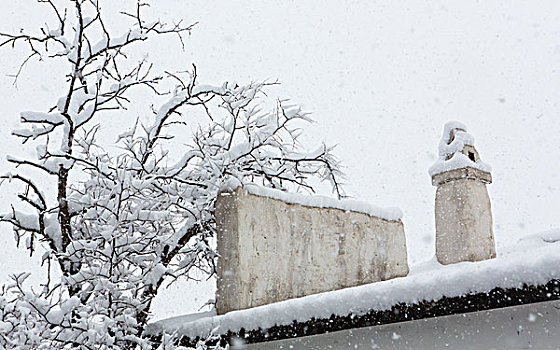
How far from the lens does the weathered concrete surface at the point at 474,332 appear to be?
352cm

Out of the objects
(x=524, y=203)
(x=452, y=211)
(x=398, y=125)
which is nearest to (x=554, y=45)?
(x=398, y=125)

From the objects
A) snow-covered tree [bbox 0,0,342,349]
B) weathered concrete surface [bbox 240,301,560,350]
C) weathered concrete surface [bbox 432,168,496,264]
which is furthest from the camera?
weathered concrete surface [bbox 432,168,496,264]

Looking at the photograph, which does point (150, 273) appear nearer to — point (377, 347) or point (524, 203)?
point (377, 347)

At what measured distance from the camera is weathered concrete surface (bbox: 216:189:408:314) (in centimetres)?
564

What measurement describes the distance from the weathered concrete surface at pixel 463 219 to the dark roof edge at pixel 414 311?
131 inches

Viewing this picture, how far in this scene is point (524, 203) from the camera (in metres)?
59.6

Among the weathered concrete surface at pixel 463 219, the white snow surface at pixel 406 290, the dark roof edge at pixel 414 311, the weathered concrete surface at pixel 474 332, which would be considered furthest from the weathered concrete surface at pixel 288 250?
the weathered concrete surface at pixel 474 332

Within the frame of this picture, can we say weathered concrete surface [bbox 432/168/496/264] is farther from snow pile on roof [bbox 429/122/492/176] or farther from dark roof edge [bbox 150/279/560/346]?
dark roof edge [bbox 150/279/560/346]

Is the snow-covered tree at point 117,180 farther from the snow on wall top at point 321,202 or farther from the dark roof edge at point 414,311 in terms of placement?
the dark roof edge at point 414,311

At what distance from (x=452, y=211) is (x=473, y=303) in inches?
158

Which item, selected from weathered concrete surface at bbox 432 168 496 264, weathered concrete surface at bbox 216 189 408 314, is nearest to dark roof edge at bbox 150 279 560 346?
weathered concrete surface at bbox 216 189 408 314

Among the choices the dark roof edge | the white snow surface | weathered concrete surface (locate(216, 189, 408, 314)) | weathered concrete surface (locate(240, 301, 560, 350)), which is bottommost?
weathered concrete surface (locate(240, 301, 560, 350))

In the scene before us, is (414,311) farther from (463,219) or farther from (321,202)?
(463,219)

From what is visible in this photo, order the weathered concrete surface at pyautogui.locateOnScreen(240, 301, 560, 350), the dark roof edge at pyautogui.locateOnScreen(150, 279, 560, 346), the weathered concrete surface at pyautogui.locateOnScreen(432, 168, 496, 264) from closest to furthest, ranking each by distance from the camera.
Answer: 1. the dark roof edge at pyautogui.locateOnScreen(150, 279, 560, 346)
2. the weathered concrete surface at pyautogui.locateOnScreen(240, 301, 560, 350)
3. the weathered concrete surface at pyautogui.locateOnScreen(432, 168, 496, 264)
